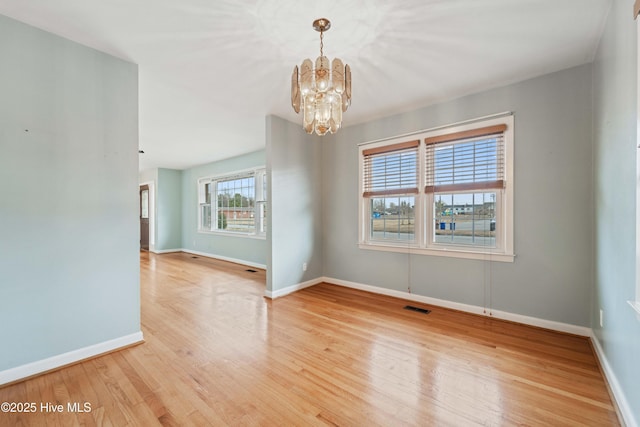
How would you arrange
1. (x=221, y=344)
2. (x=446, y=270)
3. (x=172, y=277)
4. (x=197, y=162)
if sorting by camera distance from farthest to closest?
(x=197, y=162) → (x=172, y=277) → (x=446, y=270) → (x=221, y=344)

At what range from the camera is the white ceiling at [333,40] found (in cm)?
179

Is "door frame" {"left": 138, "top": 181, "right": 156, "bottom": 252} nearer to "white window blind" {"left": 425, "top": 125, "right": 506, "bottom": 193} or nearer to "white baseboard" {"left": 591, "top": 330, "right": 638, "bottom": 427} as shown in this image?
"white window blind" {"left": 425, "top": 125, "right": 506, "bottom": 193}

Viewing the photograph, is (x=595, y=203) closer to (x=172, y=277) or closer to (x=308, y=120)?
(x=308, y=120)

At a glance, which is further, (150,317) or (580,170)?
(150,317)

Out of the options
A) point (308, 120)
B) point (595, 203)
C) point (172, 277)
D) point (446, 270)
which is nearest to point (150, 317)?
point (172, 277)

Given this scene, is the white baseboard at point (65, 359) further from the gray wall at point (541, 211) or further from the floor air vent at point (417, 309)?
Result: the gray wall at point (541, 211)

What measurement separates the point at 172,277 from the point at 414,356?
436 cm

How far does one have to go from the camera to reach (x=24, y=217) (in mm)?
1900

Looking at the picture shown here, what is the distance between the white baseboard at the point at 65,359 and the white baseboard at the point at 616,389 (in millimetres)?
3411

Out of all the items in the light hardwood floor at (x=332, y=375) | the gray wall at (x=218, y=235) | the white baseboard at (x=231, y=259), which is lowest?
the light hardwood floor at (x=332, y=375)

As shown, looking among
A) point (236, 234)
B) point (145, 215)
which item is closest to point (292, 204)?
point (236, 234)

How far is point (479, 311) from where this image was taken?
3.01 meters

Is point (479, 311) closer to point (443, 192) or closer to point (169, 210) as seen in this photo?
point (443, 192)

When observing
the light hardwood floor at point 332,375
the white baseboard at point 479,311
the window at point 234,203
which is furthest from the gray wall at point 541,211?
the window at point 234,203
